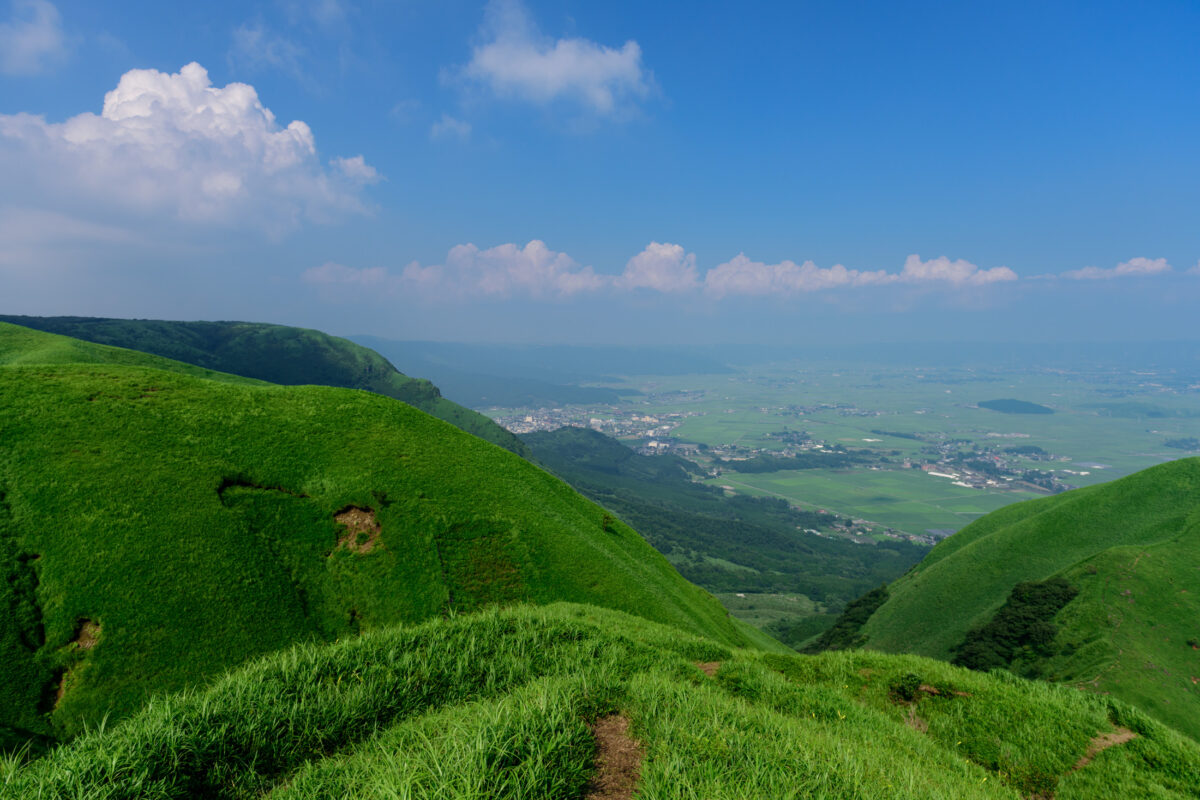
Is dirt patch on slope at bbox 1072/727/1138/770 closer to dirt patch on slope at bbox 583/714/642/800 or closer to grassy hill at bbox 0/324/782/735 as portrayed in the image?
dirt patch on slope at bbox 583/714/642/800

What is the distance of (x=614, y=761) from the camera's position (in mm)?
6992

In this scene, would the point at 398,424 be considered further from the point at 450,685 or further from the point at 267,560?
the point at 450,685

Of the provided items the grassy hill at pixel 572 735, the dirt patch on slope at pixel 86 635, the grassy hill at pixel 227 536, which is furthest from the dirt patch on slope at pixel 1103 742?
the dirt patch on slope at pixel 86 635

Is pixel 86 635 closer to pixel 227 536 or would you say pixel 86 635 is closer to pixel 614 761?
pixel 227 536

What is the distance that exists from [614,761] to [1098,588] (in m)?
54.0

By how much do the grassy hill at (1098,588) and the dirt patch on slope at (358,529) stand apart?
44.3m

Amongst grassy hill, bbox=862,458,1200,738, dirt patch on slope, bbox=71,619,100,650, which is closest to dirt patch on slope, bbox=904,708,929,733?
dirt patch on slope, bbox=71,619,100,650

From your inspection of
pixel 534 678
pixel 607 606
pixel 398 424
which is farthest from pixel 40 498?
pixel 607 606

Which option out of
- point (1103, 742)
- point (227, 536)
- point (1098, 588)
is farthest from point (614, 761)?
point (1098, 588)

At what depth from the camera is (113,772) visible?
5.66 metres

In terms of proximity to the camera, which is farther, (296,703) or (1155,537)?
(1155,537)

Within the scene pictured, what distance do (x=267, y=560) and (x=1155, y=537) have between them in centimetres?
7836

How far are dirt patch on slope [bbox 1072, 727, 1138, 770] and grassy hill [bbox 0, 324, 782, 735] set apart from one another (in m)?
17.0

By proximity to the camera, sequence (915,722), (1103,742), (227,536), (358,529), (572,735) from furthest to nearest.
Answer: (358,529) < (227,536) < (915,722) < (1103,742) < (572,735)
